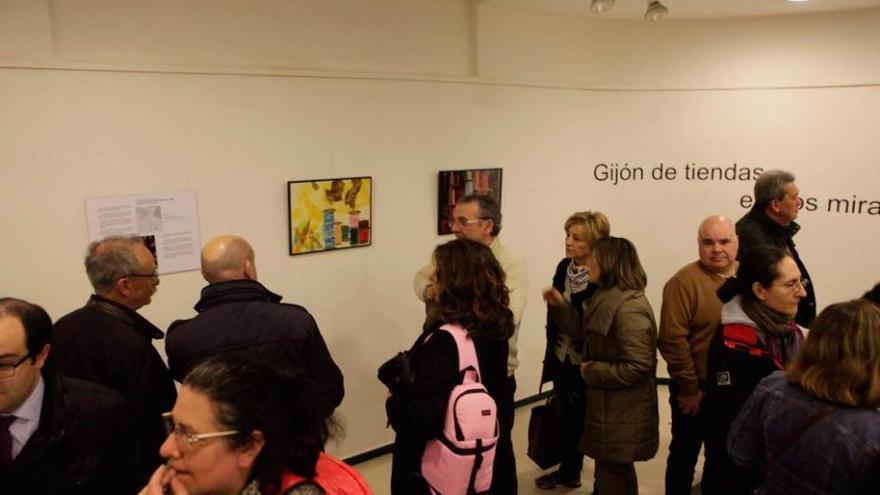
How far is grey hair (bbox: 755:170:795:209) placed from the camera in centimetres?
342

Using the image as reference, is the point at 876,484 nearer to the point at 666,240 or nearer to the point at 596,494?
the point at 596,494

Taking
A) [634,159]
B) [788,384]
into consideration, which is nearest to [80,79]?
[788,384]

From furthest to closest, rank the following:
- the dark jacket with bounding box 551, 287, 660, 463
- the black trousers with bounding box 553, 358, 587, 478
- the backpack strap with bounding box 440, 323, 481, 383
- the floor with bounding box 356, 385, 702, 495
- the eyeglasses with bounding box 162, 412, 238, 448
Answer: the floor with bounding box 356, 385, 702, 495 → the black trousers with bounding box 553, 358, 587, 478 → the dark jacket with bounding box 551, 287, 660, 463 → the backpack strap with bounding box 440, 323, 481, 383 → the eyeglasses with bounding box 162, 412, 238, 448

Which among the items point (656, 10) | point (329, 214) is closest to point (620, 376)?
point (329, 214)

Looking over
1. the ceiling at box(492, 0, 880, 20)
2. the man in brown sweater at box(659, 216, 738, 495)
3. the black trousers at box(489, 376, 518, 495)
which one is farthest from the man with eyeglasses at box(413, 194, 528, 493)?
the ceiling at box(492, 0, 880, 20)

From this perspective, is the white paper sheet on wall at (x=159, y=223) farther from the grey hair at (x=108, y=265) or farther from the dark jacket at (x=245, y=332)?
the dark jacket at (x=245, y=332)

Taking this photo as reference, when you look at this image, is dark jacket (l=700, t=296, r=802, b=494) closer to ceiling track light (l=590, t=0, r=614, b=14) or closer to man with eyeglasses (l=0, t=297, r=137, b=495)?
ceiling track light (l=590, t=0, r=614, b=14)

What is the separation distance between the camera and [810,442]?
1.78 metres

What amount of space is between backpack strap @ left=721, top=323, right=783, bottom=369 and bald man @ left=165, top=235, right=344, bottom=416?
1.50 metres

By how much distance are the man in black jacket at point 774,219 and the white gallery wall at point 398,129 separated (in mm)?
1455

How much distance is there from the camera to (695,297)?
300 centimetres

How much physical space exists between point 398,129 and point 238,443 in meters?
2.88

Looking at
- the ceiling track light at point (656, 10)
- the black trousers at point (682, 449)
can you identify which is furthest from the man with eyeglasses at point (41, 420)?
the ceiling track light at point (656, 10)

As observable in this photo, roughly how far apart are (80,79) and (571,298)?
2613 mm
